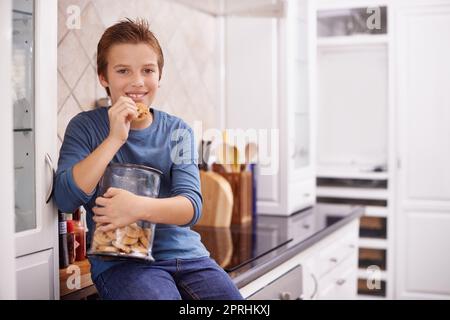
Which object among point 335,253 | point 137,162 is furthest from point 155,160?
point 335,253

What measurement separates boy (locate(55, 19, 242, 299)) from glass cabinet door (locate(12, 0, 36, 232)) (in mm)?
50

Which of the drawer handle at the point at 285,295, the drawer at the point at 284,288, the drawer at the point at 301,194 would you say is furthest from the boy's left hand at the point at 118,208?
the drawer at the point at 301,194

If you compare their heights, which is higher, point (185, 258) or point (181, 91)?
point (181, 91)

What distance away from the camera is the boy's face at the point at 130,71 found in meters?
0.98

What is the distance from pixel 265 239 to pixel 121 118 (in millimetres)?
783

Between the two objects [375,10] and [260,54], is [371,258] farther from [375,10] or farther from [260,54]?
[375,10]

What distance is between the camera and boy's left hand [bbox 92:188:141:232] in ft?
3.06

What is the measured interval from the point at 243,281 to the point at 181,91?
0.49 m

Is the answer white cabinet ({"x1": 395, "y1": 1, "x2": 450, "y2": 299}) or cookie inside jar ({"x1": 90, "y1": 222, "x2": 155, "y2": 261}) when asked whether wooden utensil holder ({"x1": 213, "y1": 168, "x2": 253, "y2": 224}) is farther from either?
cookie inside jar ({"x1": 90, "y1": 222, "x2": 155, "y2": 261})

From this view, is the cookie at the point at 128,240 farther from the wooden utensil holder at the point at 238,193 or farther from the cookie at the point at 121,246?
the wooden utensil holder at the point at 238,193

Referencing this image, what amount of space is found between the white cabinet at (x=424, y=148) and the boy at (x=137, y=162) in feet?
2.41

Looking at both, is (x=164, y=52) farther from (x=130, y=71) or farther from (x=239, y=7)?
(x=239, y=7)

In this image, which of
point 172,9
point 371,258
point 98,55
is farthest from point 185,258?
point 371,258

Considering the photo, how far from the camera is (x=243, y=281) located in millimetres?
1237
